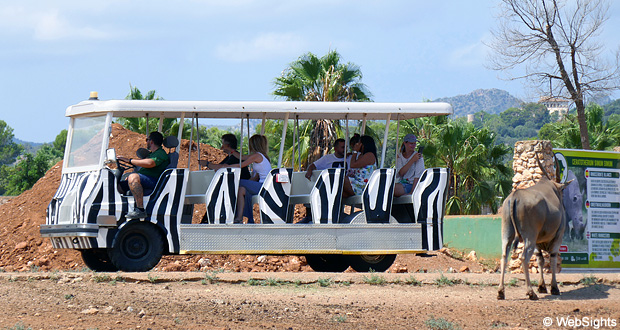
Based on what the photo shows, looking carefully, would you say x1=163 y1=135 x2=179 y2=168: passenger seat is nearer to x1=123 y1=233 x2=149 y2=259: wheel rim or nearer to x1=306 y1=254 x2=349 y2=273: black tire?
x1=123 y1=233 x2=149 y2=259: wheel rim

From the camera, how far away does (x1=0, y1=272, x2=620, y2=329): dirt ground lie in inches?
293

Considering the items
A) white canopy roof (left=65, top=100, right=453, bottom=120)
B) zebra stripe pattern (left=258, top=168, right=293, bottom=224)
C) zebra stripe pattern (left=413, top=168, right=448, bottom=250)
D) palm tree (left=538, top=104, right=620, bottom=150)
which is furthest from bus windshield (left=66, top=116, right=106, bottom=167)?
palm tree (left=538, top=104, right=620, bottom=150)

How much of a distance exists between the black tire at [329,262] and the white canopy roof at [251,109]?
2.49m


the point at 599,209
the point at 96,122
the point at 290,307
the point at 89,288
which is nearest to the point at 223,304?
the point at 290,307

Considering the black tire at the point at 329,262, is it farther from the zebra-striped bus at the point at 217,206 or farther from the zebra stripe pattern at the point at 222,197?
the zebra stripe pattern at the point at 222,197

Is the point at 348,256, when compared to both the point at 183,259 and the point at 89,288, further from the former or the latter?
the point at 183,259

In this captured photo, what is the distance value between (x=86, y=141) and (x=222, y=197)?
2269 millimetres

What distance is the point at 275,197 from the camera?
10758mm

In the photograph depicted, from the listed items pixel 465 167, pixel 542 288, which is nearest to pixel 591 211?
pixel 542 288

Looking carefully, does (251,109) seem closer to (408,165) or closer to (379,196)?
(379,196)

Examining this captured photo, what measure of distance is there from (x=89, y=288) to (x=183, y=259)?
8.92 metres

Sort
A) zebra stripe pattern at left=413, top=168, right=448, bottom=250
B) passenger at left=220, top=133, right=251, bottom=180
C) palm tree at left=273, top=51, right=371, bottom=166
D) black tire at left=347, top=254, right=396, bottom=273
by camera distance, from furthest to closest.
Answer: palm tree at left=273, top=51, right=371, bottom=166, black tire at left=347, top=254, right=396, bottom=273, passenger at left=220, top=133, right=251, bottom=180, zebra stripe pattern at left=413, top=168, right=448, bottom=250

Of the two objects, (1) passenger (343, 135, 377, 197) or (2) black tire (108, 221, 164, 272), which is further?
(1) passenger (343, 135, 377, 197)

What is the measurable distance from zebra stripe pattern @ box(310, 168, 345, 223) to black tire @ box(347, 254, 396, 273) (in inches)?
49.5
